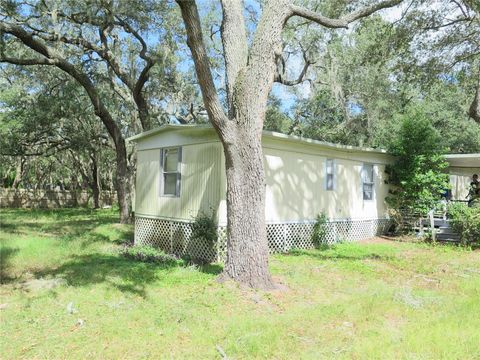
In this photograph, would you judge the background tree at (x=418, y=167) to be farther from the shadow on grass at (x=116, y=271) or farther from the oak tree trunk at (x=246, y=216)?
the oak tree trunk at (x=246, y=216)

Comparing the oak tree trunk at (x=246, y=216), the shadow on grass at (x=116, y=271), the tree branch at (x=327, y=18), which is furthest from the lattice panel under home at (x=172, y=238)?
the tree branch at (x=327, y=18)

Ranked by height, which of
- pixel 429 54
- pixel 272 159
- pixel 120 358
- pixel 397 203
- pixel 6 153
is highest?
pixel 429 54

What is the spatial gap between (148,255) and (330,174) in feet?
18.6

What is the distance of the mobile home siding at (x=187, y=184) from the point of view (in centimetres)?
889

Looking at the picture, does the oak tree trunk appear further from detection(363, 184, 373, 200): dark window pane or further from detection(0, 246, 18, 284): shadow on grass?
detection(363, 184, 373, 200): dark window pane

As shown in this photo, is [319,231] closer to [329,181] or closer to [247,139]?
[329,181]

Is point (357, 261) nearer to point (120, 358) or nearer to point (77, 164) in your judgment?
point (120, 358)

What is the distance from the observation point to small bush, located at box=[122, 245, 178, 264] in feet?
28.4

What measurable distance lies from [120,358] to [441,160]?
1225 centimetres

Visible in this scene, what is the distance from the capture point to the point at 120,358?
3.86m

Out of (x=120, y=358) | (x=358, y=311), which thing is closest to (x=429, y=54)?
(x=358, y=311)

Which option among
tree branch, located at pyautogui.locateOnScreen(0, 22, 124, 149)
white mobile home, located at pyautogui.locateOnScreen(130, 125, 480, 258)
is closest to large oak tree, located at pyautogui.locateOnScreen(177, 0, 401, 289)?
white mobile home, located at pyautogui.locateOnScreen(130, 125, 480, 258)

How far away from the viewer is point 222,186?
8.66 m

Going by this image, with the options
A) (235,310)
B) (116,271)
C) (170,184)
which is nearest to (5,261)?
(116,271)
